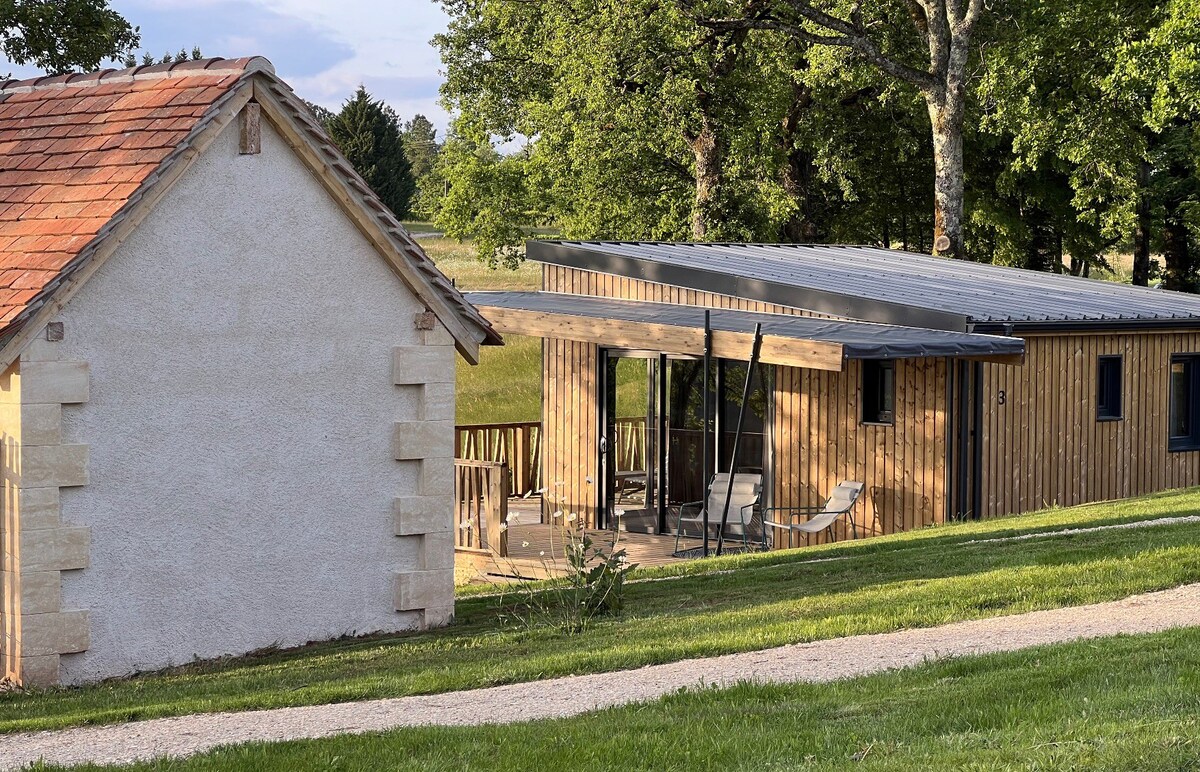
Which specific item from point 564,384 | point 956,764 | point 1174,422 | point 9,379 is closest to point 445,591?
point 9,379

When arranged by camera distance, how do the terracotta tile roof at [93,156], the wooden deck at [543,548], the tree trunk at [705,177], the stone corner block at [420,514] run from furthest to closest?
the tree trunk at [705,177] < the wooden deck at [543,548] < the stone corner block at [420,514] < the terracotta tile roof at [93,156]

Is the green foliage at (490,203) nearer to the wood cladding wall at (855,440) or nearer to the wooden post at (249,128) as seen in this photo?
the wood cladding wall at (855,440)

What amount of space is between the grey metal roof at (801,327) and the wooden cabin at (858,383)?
0.03 meters

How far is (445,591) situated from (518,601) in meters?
1.05

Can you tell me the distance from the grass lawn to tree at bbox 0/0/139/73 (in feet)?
51.3

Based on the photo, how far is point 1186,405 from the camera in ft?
66.1

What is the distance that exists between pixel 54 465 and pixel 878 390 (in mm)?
9935

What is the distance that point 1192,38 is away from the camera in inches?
980

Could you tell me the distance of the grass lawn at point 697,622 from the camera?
880 centimetres

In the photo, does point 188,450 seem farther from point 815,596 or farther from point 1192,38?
point 1192,38

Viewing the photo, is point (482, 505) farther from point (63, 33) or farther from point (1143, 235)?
point (1143, 235)

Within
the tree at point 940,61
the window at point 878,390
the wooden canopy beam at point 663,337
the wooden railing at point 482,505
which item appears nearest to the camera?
the wooden canopy beam at point 663,337

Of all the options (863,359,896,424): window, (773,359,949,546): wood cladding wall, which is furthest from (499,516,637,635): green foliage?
(863,359,896,424): window

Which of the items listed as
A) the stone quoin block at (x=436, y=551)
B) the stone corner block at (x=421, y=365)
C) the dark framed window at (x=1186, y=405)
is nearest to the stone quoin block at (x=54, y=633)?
the stone quoin block at (x=436, y=551)
